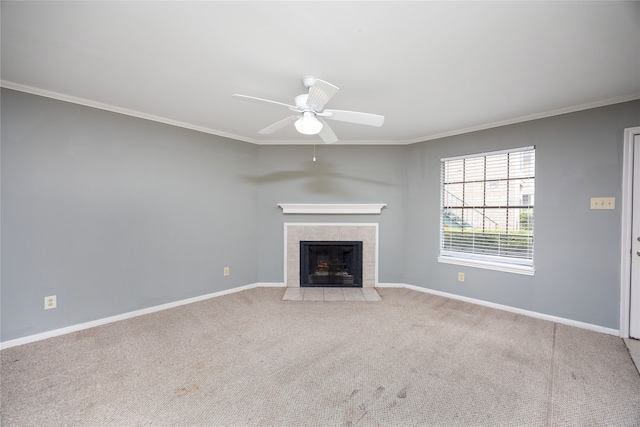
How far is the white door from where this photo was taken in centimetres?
251

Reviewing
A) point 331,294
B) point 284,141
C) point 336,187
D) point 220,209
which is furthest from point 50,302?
point 336,187

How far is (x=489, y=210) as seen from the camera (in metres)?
3.43

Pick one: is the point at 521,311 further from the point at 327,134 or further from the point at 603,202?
the point at 327,134

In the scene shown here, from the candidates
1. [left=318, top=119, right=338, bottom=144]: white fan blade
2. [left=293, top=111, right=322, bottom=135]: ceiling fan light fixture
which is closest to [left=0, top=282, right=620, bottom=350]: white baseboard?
[left=318, top=119, right=338, bottom=144]: white fan blade

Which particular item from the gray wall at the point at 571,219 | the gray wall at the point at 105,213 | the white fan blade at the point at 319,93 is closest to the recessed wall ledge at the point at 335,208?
the gray wall at the point at 105,213

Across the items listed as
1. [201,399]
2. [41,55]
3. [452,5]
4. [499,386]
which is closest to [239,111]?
[41,55]

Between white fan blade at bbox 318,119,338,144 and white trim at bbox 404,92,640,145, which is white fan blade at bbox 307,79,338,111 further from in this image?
white trim at bbox 404,92,640,145

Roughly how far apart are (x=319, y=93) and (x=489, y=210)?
2.84 meters

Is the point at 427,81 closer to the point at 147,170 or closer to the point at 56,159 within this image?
the point at 147,170

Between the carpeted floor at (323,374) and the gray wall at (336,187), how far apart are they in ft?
4.36

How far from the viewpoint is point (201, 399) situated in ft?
5.62

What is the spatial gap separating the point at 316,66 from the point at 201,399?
2.41 m

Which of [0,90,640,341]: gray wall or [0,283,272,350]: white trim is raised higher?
[0,90,640,341]: gray wall

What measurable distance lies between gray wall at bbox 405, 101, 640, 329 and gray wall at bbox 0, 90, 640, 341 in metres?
0.01
